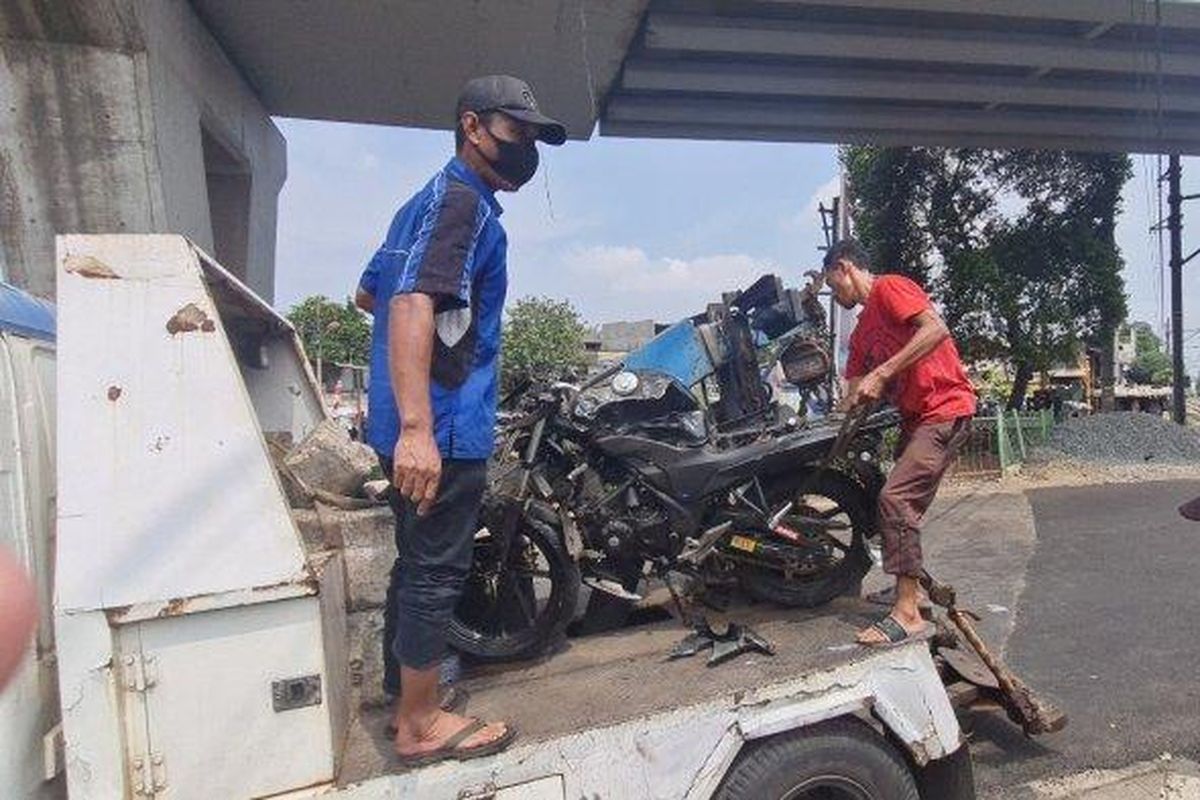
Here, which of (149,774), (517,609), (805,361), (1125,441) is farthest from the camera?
(1125,441)

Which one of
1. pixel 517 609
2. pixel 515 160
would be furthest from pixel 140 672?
pixel 515 160

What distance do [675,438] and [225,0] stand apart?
260 inches

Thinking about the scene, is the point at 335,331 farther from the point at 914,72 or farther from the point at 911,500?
the point at 911,500

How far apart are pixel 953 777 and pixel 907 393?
148cm

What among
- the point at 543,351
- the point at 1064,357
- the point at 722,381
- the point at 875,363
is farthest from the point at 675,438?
the point at 543,351

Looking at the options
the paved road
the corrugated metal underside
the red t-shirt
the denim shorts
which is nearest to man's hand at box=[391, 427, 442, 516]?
the denim shorts

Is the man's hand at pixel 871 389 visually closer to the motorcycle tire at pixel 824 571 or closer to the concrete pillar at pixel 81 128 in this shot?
the motorcycle tire at pixel 824 571

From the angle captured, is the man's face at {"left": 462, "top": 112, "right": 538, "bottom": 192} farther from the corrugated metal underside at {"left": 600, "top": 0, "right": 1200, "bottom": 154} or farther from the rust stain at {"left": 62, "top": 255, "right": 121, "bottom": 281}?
the corrugated metal underside at {"left": 600, "top": 0, "right": 1200, "bottom": 154}

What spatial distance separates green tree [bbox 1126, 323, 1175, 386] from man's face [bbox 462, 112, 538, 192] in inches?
2017

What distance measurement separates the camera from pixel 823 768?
2619 millimetres

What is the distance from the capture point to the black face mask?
259 centimetres

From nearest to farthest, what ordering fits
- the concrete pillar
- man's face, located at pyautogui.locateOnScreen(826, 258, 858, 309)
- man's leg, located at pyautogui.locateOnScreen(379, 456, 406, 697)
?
man's leg, located at pyautogui.locateOnScreen(379, 456, 406, 697)
man's face, located at pyautogui.locateOnScreen(826, 258, 858, 309)
the concrete pillar

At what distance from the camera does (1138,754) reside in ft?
13.1

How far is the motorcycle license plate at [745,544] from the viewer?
11.3ft
